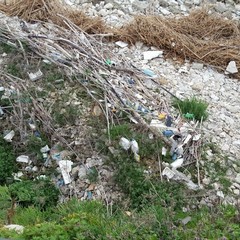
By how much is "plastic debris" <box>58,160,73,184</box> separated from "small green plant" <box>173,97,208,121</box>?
3.86ft

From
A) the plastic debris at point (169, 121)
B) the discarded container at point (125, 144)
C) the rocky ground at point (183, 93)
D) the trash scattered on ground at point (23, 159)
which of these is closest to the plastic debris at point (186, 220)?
the rocky ground at point (183, 93)

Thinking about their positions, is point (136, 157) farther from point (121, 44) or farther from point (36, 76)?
point (121, 44)

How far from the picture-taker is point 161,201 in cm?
421

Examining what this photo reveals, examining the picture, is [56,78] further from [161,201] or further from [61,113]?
[161,201]

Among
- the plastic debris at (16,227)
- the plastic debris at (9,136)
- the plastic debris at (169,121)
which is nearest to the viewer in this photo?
the plastic debris at (16,227)

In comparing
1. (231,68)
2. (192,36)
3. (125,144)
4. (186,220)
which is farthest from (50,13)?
(186,220)

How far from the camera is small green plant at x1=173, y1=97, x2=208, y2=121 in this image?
502cm

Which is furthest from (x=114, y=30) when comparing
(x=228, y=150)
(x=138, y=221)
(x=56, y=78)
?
(x=138, y=221)

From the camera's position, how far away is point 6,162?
4.91 meters

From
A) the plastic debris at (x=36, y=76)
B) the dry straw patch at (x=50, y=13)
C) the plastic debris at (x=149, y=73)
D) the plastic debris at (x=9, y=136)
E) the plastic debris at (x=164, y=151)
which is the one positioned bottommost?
the plastic debris at (x=9, y=136)

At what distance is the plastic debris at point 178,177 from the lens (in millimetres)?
4500

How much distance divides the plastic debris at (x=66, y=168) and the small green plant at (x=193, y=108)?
1.18 metres

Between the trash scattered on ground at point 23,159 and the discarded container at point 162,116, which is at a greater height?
the discarded container at point 162,116

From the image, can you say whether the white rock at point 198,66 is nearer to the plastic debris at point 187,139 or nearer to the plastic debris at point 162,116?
the plastic debris at point 162,116
